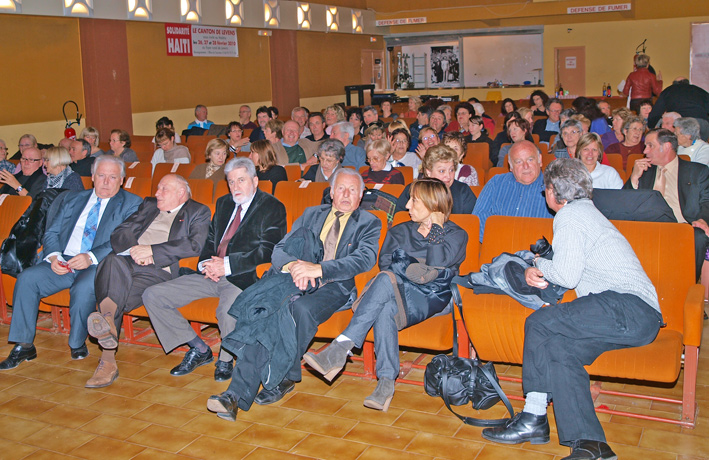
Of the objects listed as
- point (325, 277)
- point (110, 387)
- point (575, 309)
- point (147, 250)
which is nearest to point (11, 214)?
point (147, 250)

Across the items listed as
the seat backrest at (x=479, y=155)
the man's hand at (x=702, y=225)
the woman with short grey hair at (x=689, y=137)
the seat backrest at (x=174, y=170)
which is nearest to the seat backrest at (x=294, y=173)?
the seat backrest at (x=174, y=170)

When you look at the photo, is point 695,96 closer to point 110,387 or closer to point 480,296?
point 480,296

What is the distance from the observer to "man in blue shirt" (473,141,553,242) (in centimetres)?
424

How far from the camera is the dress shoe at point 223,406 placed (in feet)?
10.9

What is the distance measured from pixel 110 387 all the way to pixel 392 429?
1.68 meters

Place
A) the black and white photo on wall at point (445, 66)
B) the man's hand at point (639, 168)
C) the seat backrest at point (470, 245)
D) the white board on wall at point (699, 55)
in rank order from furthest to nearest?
the black and white photo on wall at point (445, 66) < the white board on wall at point (699, 55) < the man's hand at point (639, 168) < the seat backrest at point (470, 245)

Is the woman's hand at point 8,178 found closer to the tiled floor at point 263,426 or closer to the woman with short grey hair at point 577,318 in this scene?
the tiled floor at point 263,426

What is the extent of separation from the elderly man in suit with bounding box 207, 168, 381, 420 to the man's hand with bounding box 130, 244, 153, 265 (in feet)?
2.73

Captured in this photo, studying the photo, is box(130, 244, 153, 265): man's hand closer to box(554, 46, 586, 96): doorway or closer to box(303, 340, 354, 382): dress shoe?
box(303, 340, 354, 382): dress shoe

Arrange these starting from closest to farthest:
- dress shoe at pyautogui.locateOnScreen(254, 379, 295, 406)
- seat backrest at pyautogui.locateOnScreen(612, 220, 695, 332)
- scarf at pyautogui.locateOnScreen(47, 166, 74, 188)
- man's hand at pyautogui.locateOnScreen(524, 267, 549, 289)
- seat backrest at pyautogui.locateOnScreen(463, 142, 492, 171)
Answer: man's hand at pyautogui.locateOnScreen(524, 267, 549, 289)
seat backrest at pyautogui.locateOnScreen(612, 220, 695, 332)
dress shoe at pyautogui.locateOnScreen(254, 379, 295, 406)
scarf at pyautogui.locateOnScreen(47, 166, 74, 188)
seat backrest at pyautogui.locateOnScreen(463, 142, 492, 171)

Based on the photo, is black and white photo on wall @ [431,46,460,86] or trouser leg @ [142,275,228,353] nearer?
trouser leg @ [142,275,228,353]

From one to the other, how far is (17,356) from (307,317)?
6.59ft

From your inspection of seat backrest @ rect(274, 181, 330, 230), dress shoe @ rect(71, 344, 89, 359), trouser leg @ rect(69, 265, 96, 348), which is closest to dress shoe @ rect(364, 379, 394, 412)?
seat backrest @ rect(274, 181, 330, 230)

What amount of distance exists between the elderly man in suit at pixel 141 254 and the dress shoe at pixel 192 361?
0.36 m
